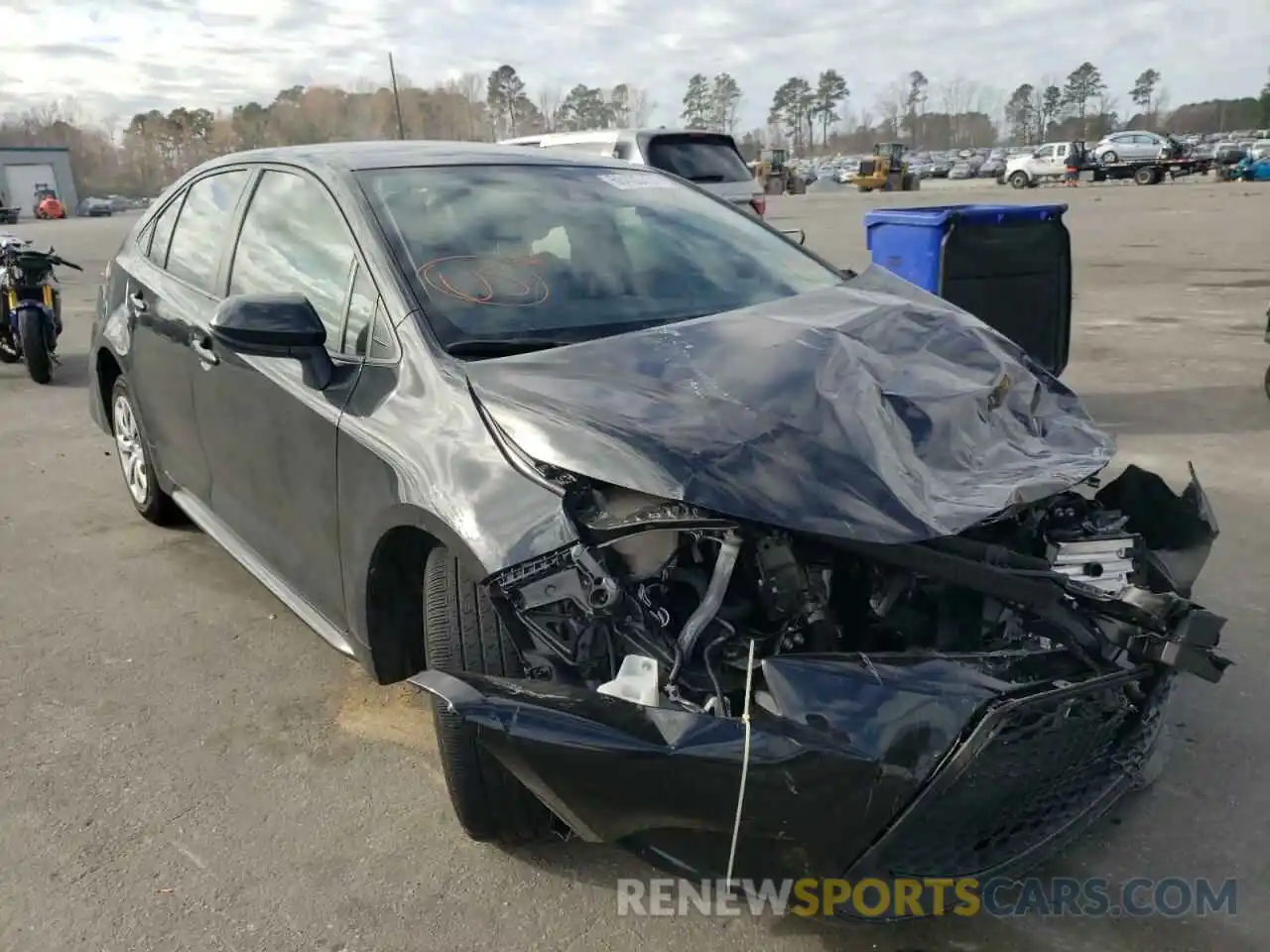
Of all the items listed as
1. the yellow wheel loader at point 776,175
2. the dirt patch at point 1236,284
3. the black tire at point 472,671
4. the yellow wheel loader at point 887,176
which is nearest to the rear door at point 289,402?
the black tire at point 472,671

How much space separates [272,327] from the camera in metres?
2.87

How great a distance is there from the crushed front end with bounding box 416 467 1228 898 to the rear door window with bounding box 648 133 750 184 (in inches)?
388

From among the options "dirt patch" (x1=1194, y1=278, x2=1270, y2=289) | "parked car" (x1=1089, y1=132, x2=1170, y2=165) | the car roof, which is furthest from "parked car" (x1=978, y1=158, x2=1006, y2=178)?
the car roof

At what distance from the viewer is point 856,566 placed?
2457mm

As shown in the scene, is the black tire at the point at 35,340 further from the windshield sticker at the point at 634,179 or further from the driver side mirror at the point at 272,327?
the driver side mirror at the point at 272,327

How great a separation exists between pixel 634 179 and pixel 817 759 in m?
2.68

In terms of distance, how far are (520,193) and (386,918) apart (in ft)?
7.40

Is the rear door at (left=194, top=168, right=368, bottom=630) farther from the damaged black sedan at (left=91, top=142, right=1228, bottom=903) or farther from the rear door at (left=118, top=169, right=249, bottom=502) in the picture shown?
the rear door at (left=118, top=169, right=249, bottom=502)

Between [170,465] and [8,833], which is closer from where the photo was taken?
[8,833]

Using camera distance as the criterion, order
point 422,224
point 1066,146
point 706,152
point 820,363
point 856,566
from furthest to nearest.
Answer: point 1066,146 < point 706,152 < point 422,224 < point 820,363 < point 856,566

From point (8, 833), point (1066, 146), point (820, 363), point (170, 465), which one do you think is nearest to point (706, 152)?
point (170, 465)

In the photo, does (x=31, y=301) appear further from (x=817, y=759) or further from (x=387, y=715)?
(x=817, y=759)

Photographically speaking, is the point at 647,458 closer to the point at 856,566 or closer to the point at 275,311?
the point at 856,566

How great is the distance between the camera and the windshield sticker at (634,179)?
387 cm
